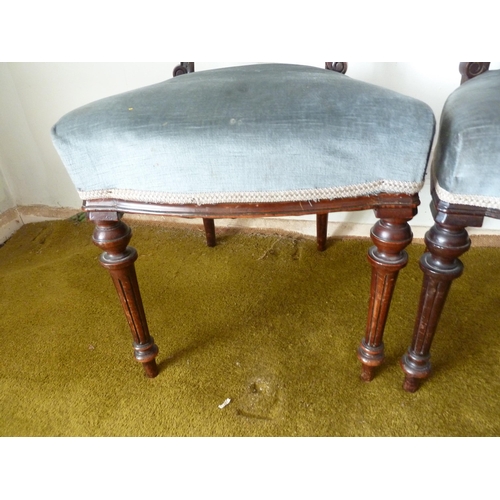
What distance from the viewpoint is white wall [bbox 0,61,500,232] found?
2.87ft

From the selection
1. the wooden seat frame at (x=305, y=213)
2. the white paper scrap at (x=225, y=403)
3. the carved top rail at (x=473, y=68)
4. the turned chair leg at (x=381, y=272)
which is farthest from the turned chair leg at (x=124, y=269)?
the carved top rail at (x=473, y=68)

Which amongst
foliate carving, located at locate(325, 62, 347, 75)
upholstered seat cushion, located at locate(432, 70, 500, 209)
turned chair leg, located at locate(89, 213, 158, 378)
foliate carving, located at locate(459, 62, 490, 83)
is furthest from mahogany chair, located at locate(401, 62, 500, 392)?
turned chair leg, located at locate(89, 213, 158, 378)

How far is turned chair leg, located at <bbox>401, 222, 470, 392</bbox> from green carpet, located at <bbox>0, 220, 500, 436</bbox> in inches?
2.5

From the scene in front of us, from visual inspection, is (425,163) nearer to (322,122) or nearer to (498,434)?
(322,122)

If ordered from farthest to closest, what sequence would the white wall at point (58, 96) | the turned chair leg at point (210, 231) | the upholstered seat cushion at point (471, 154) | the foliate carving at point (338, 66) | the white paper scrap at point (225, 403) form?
the turned chair leg at point (210, 231) < the white wall at point (58, 96) < the foliate carving at point (338, 66) < the white paper scrap at point (225, 403) < the upholstered seat cushion at point (471, 154)

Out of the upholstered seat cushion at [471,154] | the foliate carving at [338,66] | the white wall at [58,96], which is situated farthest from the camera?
the white wall at [58,96]

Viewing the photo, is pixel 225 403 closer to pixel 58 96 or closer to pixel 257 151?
pixel 257 151

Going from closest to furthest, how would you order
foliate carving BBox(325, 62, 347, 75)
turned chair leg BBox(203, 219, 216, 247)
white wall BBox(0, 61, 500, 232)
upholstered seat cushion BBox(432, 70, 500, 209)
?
upholstered seat cushion BBox(432, 70, 500, 209)
foliate carving BBox(325, 62, 347, 75)
white wall BBox(0, 61, 500, 232)
turned chair leg BBox(203, 219, 216, 247)

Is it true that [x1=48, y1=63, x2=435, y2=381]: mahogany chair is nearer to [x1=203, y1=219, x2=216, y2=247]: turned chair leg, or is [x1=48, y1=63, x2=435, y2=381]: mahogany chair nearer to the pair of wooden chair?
the pair of wooden chair

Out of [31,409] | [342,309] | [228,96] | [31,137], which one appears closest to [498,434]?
[342,309]

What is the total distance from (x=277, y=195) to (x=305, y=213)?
41 millimetres

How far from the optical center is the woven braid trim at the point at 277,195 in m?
0.49

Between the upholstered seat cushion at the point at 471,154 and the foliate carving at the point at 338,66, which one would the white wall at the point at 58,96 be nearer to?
the foliate carving at the point at 338,66
